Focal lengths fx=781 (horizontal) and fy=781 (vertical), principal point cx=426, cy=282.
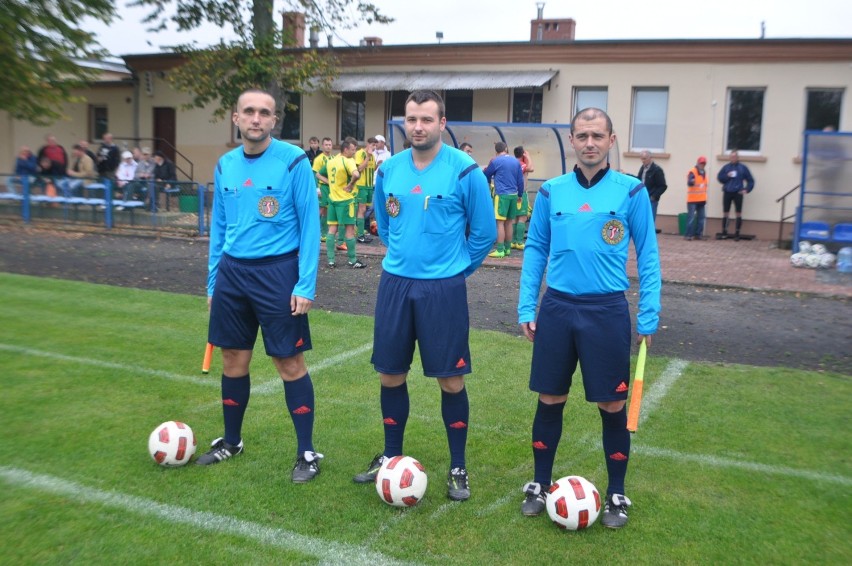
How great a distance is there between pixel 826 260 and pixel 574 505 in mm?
12110

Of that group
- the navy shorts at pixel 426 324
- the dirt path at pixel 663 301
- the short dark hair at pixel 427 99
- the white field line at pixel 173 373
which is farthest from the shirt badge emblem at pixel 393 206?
the dirt path at pixel 663 301

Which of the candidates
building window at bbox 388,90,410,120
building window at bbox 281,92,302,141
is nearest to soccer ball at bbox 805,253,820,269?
building window at bbox 388,90,410,120

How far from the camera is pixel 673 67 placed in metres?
20.9

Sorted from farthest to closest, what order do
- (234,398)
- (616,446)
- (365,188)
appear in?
(365,188) < (234,398) < (616,446)

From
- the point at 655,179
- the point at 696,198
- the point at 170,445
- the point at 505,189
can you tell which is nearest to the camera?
the point at 170,445

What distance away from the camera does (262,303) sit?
455cm

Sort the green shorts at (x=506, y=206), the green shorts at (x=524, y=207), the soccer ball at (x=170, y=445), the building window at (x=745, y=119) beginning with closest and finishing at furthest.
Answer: the soccer ball at (x=170, y=445)
the green shorts at (x=506, y=206)
the green shorts at (x=524, y=207)
the building window at (x=745, y=119)

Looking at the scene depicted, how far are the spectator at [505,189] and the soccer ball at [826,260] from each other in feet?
18.2

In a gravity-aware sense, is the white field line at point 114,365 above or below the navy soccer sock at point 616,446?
below

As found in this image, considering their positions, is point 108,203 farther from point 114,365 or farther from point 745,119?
point 745,119

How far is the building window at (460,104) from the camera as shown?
24.4m

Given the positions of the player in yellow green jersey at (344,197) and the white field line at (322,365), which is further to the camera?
the player in yellow green jersey at (344,197)

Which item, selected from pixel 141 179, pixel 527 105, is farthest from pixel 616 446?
pixel 527 105

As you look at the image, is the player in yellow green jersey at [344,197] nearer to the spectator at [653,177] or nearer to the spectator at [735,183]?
the spectator at [653,177]
